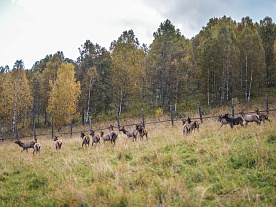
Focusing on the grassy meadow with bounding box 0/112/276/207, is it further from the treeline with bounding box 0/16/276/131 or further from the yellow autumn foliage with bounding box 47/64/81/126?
the treeline with bounding box 0/16/276/131

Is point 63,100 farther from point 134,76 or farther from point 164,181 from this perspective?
point 164,181

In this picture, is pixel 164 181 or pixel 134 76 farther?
pixel 134 76

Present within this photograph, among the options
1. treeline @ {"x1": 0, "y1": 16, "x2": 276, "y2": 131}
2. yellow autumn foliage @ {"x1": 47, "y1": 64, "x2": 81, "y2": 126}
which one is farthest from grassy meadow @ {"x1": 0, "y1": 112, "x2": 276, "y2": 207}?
treeline @ {"x1": 0, "y1": 16, "x2": 276, "y2": 131}

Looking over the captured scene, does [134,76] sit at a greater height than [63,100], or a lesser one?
greater

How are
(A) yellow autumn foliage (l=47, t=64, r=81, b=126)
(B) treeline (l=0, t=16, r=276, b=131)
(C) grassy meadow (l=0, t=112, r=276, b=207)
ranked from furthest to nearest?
(B) treeline (l=0, t=16, r=276, b=131)
(A) yellow autumn foliage (l=47, t=64, r=81, b=126)
(C) grassy meadow (l=0, t=112, r=276, b=207)

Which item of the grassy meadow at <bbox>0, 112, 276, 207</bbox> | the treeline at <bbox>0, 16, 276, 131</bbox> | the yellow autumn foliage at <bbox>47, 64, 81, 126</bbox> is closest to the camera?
the grassy meadow at <bbox>0, 112, 276, 207</bbox>

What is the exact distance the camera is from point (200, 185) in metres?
5.19

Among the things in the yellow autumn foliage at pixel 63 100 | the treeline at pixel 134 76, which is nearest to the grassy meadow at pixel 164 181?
the yellow autumn foliage at pixel 63 100

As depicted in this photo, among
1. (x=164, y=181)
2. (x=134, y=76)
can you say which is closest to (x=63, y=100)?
(x=134, y=76)

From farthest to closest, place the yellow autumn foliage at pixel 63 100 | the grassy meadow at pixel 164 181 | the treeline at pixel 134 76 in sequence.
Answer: the treeline at pixel 134 76
the yellow autumn foliage at pixel 63 100
the grassy meadow at pixel 164 181

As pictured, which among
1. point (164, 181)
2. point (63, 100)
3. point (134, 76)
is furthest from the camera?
point (134, 76)

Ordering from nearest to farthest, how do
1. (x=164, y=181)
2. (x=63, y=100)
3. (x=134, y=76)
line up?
1. (x=164, y=181)
2. (x=63, y=100)
3. (x=134, y=76)

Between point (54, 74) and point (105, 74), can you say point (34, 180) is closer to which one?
→ point (105, 74)

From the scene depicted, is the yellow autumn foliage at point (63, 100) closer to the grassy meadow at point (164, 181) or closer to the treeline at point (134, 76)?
the treeline at point (134, 76)
